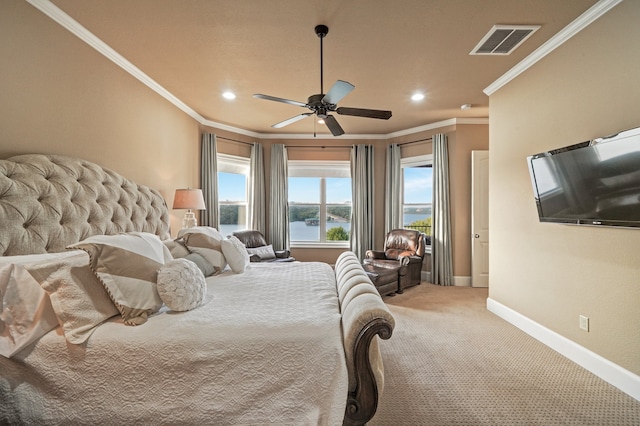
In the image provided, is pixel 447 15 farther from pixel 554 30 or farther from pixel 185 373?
pixel 185 373

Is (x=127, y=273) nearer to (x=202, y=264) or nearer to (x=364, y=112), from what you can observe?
(x=202, y=264)

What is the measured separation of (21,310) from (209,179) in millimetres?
3701

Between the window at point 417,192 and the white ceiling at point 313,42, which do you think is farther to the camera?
the window at point 417,192

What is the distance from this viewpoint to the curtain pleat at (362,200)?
5723 mm

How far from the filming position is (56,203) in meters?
1.89

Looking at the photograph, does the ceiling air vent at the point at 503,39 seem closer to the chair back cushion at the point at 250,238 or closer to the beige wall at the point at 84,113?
the beige wall at the point at 84,113

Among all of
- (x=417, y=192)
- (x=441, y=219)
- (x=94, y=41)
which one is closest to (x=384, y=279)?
(x=441, y=219)

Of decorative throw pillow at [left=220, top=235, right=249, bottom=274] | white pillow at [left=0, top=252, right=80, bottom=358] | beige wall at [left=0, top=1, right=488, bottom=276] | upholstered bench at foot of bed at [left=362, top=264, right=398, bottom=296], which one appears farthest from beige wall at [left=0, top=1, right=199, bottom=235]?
upholstered bench at foot of bed at [left=362, top=264, right=398, bottom=296]

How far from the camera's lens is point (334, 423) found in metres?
1.27

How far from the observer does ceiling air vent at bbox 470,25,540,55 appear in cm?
247

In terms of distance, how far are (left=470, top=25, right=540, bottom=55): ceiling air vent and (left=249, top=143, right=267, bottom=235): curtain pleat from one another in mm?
3889

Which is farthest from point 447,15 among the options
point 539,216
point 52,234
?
point 52,234

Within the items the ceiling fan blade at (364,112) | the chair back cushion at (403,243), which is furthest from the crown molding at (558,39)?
the chair back cushion at (403,243)

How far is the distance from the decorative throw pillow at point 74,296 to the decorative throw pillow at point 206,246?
1124 millimetres
